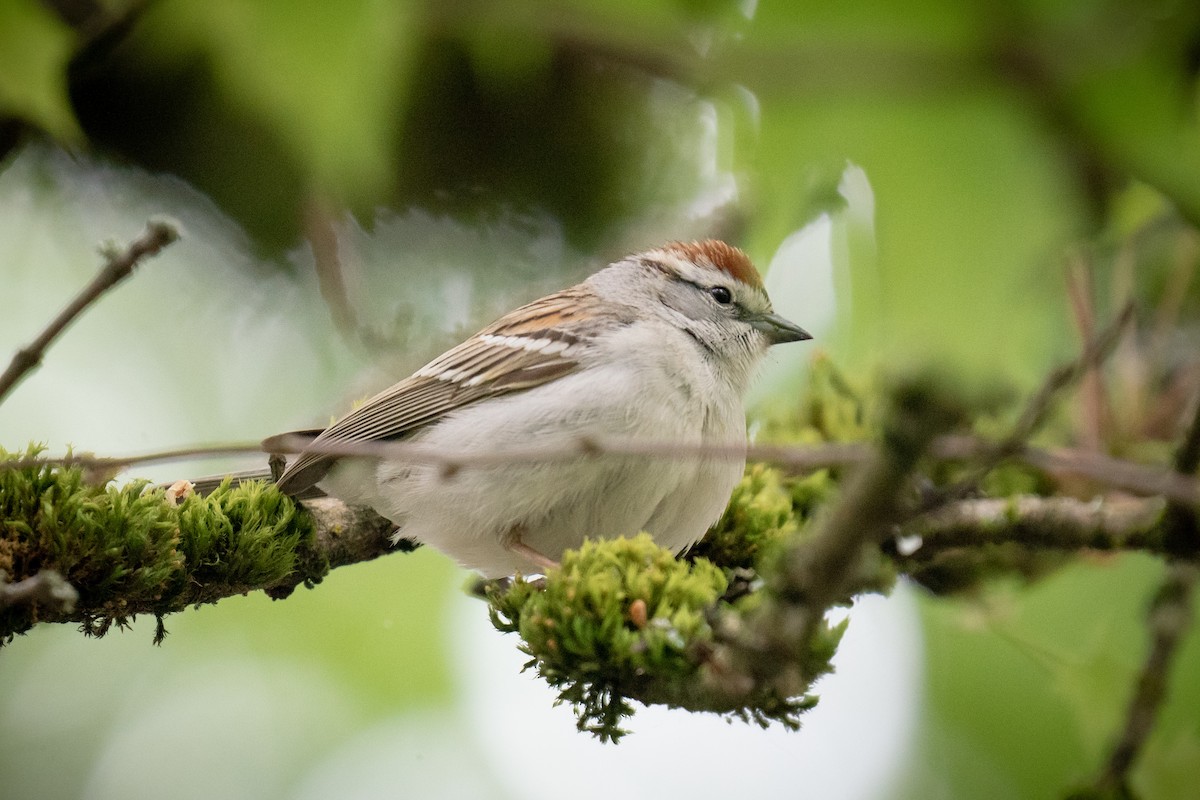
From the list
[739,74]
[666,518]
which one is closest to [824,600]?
[739,74]

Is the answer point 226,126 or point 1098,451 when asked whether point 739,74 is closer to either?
point 1098,451

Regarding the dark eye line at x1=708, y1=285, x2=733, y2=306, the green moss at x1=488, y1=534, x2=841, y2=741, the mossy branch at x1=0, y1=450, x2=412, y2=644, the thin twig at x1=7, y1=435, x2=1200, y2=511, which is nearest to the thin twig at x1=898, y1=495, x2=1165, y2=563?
the dark eye line at x1=708, y1=285, x2=733, y2=306

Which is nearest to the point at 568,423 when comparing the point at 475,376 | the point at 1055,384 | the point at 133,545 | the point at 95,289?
the point at 475,376

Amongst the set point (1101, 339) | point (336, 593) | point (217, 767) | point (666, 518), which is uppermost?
point (1101, 339)

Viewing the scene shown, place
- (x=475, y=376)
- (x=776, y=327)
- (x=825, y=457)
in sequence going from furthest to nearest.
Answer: (x=776, y=327)
(x=475, y=376)
(x=825, y=457)

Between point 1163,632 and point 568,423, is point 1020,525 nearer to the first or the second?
point 1163,632

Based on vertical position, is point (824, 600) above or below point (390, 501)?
above

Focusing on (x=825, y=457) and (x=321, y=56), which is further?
(x=825, y=457)

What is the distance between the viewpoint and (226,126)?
164 inches

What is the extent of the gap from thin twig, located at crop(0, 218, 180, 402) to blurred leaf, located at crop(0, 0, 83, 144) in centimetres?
19

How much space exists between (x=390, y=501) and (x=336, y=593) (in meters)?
2.48

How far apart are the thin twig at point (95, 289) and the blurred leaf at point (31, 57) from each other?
19 cm

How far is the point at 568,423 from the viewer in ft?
8.20

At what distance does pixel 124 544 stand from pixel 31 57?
103 centimetres
